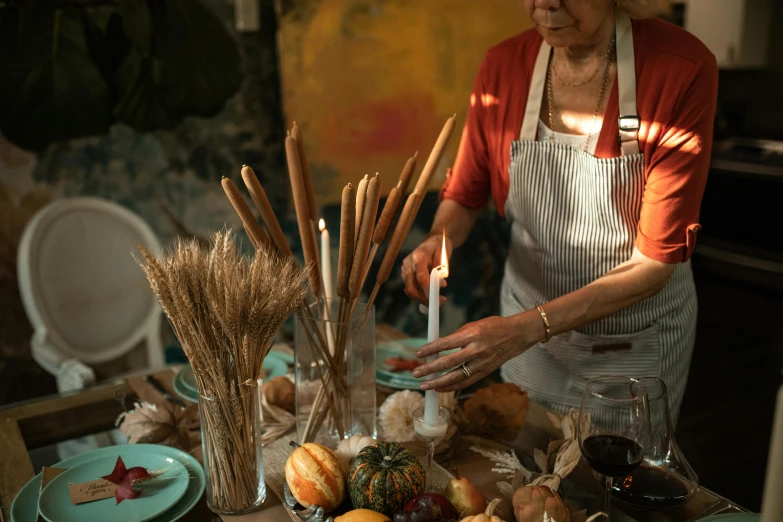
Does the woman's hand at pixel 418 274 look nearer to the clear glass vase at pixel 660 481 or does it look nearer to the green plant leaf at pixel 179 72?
the clear glass vase at pixel 660 481

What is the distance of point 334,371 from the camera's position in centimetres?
116

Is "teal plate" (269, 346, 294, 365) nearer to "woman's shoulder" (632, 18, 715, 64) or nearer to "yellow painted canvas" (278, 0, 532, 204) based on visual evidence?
"woman's shoulder" (632, 18, 715, 64)

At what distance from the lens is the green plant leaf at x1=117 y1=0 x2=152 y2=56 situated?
2.38 metres

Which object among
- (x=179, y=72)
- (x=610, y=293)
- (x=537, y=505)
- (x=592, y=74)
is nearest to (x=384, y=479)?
(x=537, y=505)

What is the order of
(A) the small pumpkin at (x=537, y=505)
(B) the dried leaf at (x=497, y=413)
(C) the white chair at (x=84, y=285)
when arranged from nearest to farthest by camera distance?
(A) the small pumpkin at (x=537, y=505) < (B) the dried leaf at (x=497, y=413) < (C) the white chair at (x=84, y=285)

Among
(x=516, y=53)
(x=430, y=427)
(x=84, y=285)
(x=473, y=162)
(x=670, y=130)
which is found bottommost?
(x=84, y=285)

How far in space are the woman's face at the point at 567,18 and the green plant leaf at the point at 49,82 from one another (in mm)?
1591

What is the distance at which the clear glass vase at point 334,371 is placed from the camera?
3.77 feet

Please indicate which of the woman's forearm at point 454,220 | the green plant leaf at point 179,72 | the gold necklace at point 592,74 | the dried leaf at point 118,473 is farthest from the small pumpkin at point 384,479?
the green plant leaf at point 179,72

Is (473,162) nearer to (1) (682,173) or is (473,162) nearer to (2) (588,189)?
(2) (588,189)

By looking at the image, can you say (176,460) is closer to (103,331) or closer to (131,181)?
(103,331)

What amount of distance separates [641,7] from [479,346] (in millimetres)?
743

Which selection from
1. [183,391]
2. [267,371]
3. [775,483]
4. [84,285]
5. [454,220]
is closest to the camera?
[775,483]

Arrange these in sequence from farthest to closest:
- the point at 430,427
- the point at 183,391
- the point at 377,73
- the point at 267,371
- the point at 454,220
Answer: the point at 377,73, the point at 454,220, the point at 267,371, the point at 183,391, the point at 430,427
